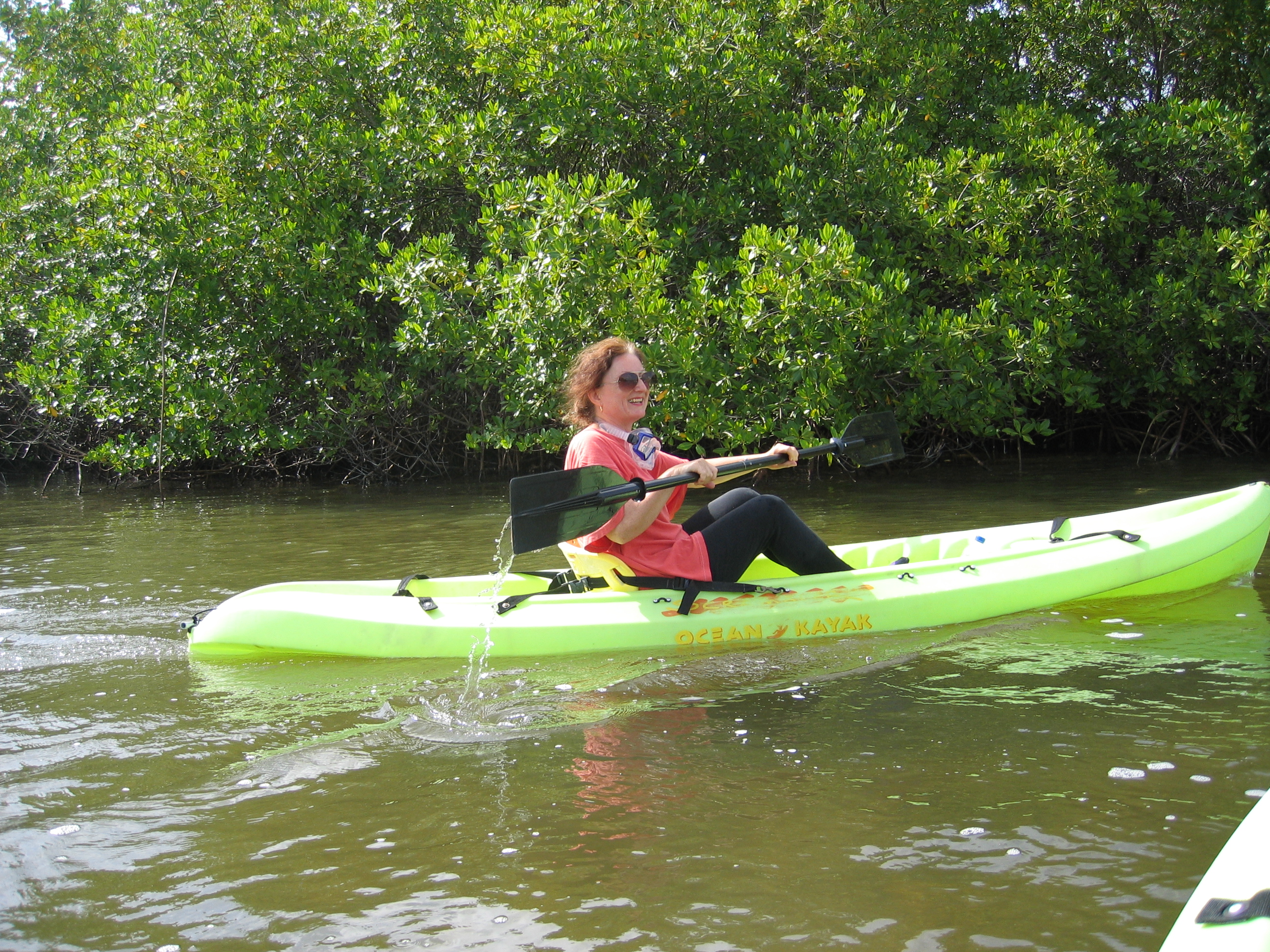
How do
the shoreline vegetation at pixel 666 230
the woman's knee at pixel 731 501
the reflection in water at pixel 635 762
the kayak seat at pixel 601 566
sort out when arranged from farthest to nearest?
the shoreline vegetation at pixel 666 230, the woman's knee at pixel 731 501, the kayak seat at pixel 601 566, the reflection in water at pixel 635 762

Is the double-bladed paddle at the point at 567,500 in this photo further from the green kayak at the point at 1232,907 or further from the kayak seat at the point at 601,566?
the green kayak at the point at 1232,907

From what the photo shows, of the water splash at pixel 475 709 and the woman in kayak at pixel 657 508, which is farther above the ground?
the woman in kayak at pixel 657 508

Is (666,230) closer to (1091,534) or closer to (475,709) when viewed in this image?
(1091,534)

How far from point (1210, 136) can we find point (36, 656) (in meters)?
9.07

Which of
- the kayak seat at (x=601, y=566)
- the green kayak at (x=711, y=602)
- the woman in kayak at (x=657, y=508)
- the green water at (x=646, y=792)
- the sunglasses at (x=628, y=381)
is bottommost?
the green water at (x=646, y=792)

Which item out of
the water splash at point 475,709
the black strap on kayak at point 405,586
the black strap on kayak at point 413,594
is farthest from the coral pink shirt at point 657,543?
the black strap on kayak at point 405,586

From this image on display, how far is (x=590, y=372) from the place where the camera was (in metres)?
3.93

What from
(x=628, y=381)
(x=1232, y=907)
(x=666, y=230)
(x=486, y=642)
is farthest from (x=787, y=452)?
(x=666, y=230)

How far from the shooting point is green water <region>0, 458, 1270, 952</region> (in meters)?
2.06

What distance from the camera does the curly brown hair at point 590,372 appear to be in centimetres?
391

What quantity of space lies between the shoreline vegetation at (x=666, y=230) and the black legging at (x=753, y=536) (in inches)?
131

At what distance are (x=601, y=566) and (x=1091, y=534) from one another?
2.19 metres

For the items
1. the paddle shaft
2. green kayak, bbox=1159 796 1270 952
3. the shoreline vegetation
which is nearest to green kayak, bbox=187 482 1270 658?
the paddle shaft

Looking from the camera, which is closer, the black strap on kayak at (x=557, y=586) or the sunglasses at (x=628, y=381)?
the sunglasses at (x=628, y=381)
